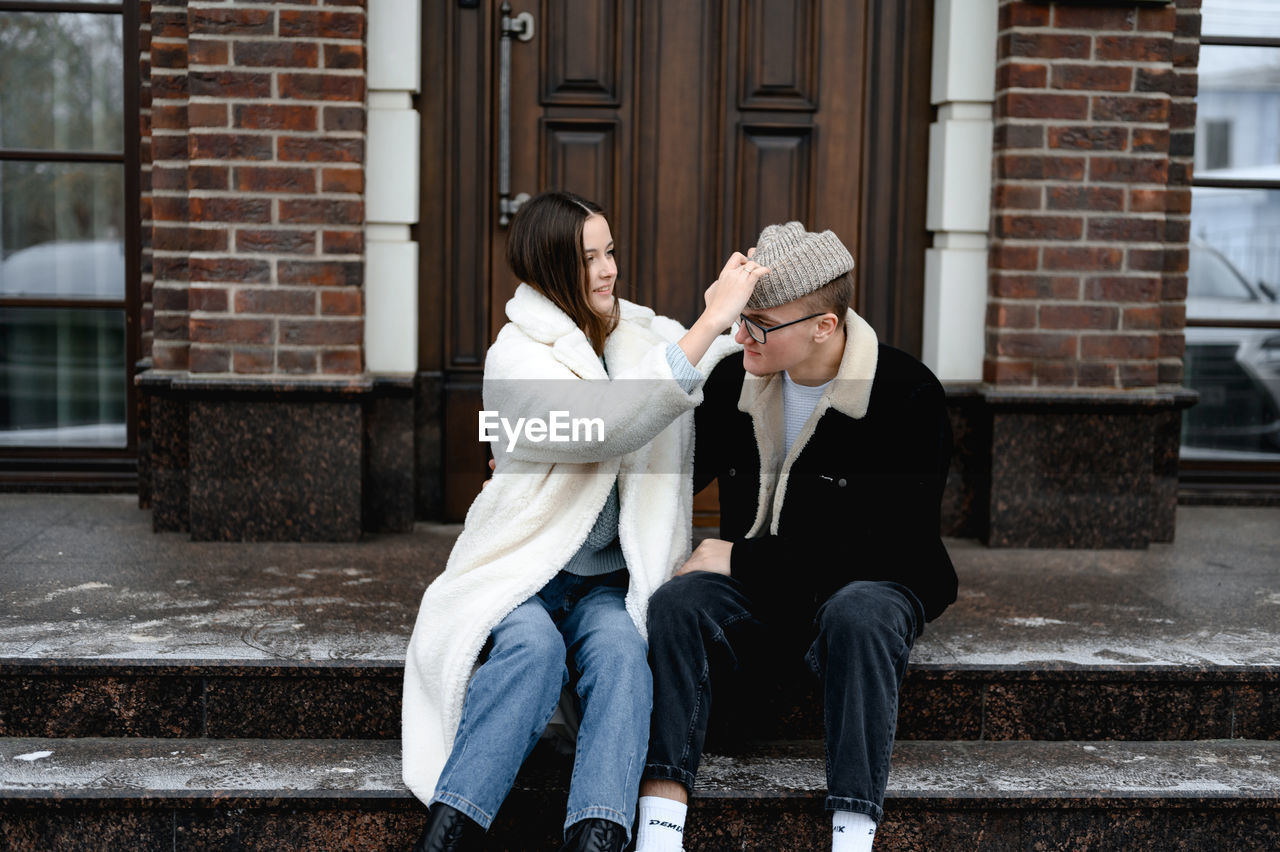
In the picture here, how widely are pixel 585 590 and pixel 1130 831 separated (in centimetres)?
131

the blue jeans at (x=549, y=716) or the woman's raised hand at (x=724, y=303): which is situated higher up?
the woman's raised hand at (x=724, y=303)

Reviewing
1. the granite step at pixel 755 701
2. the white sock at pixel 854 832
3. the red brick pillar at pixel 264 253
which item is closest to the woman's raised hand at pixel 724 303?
the granite step at pixel 755 701

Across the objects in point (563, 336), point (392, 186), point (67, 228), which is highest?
point (392, 186)

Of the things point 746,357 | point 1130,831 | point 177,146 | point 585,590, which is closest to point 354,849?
point 585,590

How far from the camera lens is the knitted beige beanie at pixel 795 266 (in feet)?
8.82

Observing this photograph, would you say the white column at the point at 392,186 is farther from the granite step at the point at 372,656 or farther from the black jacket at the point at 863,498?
the black jacket at the point at 863,498

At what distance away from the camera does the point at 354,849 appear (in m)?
2.71

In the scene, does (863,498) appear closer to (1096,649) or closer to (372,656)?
(1096,649)

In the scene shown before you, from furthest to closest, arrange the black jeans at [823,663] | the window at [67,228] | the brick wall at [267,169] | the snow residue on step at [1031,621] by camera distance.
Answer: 1. the window at [67,228]
2. the brick wall at [267,169]
3. the snow residue on step at [1031,621]
4. the black jeans at [823,663]

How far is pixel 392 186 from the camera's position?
4281mm

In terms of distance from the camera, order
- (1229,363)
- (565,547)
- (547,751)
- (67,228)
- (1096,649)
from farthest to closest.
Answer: (1229,363)
(67,228)
(1096,649)
(547,751)
(565,547)

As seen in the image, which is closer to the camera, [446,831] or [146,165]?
[446,831]

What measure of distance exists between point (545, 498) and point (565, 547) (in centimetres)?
12

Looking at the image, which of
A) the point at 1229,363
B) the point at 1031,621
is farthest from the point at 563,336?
the point at 1229,363
